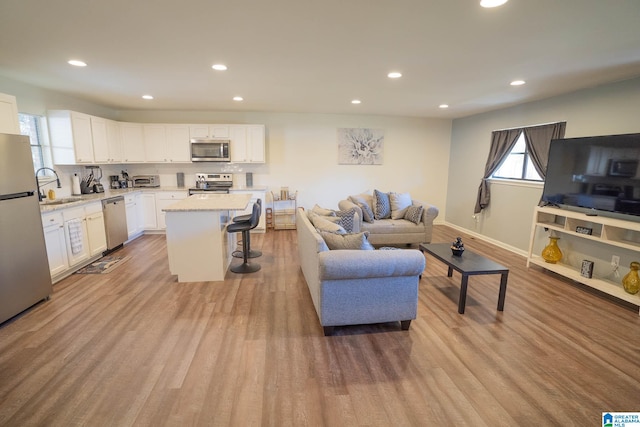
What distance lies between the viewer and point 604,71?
3104 mm

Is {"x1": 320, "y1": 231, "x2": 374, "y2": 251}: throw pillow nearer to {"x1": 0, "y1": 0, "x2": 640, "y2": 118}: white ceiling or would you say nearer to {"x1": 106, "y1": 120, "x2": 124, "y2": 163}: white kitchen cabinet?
{"x1": 0, "y1": 0, "x2": 640, "y2": 118}: white ceiling

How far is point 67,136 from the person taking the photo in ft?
14.1

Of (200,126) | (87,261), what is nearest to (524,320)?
(87,261)

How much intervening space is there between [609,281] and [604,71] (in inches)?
94.5

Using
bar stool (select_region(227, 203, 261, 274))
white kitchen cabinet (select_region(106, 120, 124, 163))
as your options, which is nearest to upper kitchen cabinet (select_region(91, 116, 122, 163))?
white kitchen cabinet (select_region(106, 120, 124, 163))

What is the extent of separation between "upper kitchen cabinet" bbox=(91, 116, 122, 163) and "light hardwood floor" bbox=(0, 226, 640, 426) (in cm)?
255

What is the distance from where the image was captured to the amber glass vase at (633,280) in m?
3.08

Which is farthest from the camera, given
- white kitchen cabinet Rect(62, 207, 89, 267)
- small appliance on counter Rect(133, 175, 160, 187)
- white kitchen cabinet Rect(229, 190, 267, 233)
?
small appliance on counter Rect(133, 175, 160, 187)

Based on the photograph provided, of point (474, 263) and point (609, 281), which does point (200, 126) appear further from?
point (609, 281)

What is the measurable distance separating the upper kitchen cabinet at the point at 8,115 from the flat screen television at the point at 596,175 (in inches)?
257

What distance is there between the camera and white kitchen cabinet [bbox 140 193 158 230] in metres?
5.66

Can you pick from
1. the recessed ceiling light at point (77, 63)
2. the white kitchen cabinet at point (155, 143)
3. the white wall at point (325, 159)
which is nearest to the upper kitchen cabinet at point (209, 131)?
the white wall at point (325, 159)

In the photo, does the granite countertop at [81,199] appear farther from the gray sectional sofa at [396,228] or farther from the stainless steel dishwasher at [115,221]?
the gray sectional sofa at [396,228]

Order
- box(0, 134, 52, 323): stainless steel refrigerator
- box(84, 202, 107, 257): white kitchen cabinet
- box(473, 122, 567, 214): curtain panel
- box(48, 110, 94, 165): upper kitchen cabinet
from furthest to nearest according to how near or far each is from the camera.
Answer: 1. box(473, 122, 567, 214): curtain panel
2. box(48, 110, 94, 165): upper kitchen cabinet
3. box(84, 202, 107, 257): white kitchen cabinet
4. box(0, 134, 52, 323): stainless steel refrigerator
